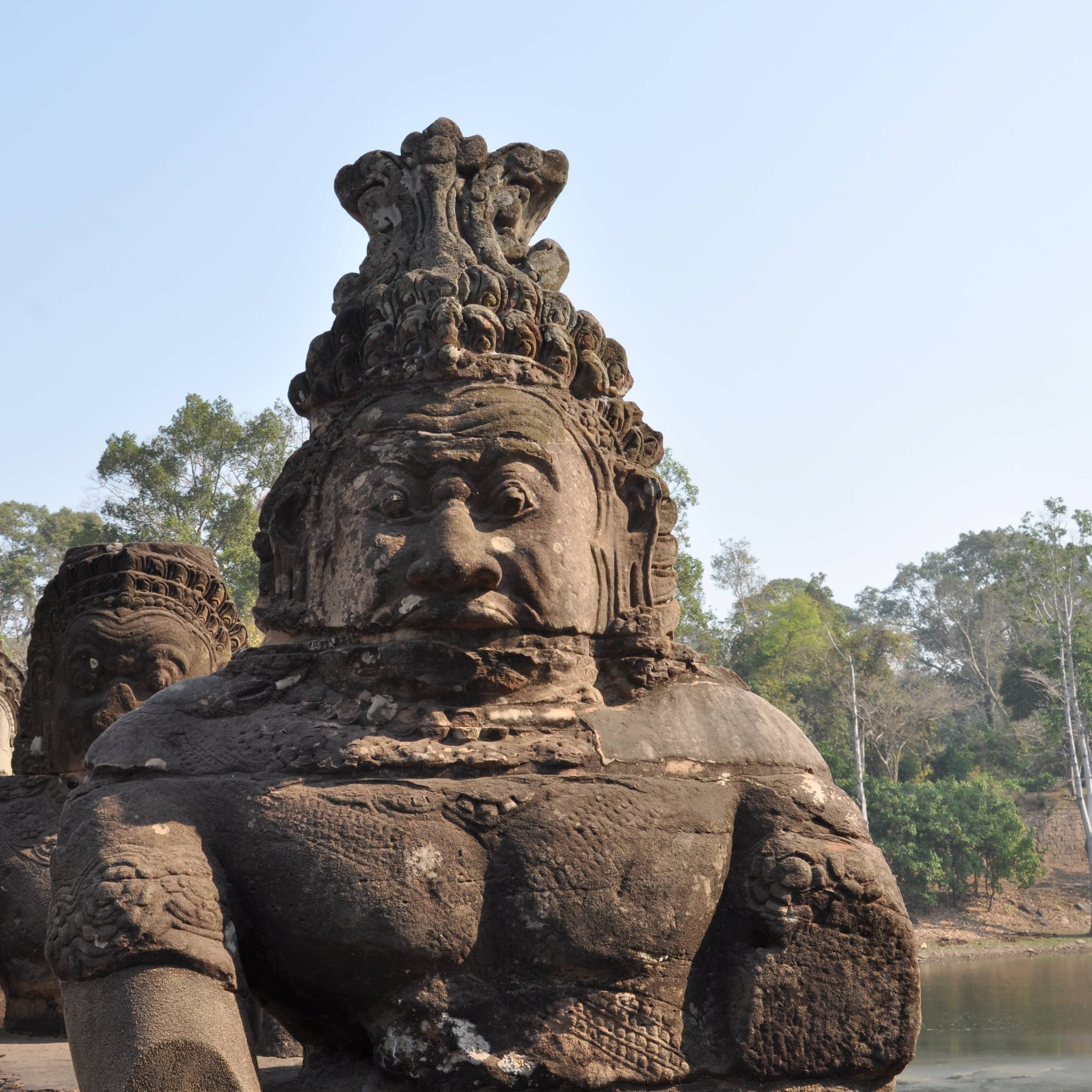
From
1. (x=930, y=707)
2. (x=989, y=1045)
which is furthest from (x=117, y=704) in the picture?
(x=930, y=707)

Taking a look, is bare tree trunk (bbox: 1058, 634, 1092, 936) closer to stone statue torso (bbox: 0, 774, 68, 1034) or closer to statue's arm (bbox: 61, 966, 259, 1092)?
stone statue torso (bbox: 0, 774, 68, 1034)

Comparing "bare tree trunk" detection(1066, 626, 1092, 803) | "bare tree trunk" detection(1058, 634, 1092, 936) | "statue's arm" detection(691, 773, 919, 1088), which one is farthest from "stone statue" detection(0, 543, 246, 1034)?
"bare tree trunk" detection(1066, 626, 1092, 803)

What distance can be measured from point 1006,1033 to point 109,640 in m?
9.49

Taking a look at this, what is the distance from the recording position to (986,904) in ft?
82.0

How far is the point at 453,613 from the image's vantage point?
3.33m

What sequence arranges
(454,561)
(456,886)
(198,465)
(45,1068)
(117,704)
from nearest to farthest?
1. (456,886)
2. (454,561)
3. (45,1068)
4. (117,704)
5. (198,465)

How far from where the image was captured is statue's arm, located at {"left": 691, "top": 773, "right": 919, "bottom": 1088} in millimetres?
3082

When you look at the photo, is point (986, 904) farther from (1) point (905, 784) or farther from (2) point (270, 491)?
(2) point (270, 491)

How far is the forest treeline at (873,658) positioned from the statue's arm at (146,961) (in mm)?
11109

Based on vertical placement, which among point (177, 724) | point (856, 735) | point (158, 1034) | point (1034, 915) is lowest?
point (1034, 915)

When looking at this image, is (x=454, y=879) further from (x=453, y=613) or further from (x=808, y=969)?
(x=808, y=969)

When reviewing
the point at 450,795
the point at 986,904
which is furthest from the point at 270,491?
the point at 986,904

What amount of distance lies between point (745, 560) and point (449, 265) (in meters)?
38.5

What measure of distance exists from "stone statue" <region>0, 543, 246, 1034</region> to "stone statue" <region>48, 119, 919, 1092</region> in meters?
2.02
